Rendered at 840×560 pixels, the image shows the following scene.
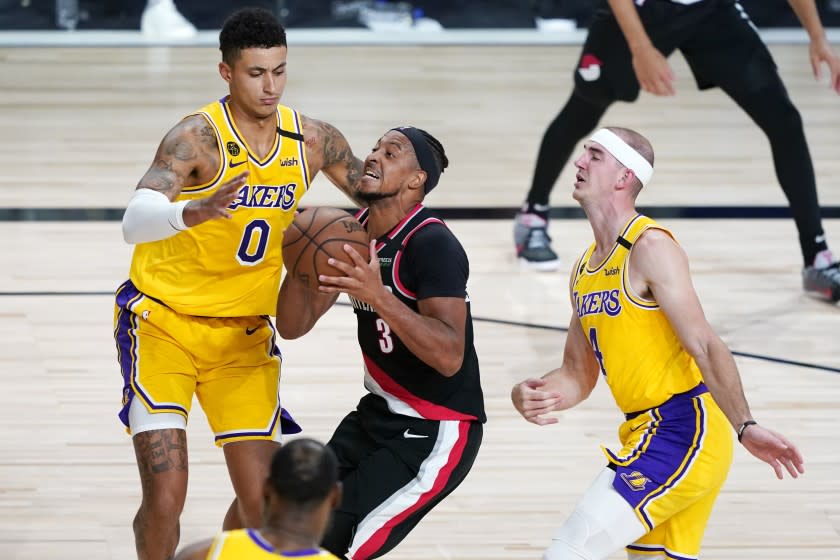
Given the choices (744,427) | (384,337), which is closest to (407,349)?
(384,337)

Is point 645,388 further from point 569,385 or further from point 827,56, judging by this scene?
point 827,56

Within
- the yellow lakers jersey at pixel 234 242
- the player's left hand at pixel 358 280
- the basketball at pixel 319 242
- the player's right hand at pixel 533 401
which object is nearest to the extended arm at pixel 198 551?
the player's left hand at pixel 358 280

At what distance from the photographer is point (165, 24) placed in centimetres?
1286

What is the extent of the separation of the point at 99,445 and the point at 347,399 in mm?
998

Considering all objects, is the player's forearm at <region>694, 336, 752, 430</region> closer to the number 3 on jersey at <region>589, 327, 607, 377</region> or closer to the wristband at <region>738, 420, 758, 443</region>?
the wristband at <region>738, 420, 758, 443</region>

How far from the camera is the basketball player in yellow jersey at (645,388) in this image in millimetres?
3271

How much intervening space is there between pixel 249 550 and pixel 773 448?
141cm

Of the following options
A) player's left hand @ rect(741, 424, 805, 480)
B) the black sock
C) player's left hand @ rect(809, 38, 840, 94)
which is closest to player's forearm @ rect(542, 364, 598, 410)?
player's left hand @ rect(741, 424, 805, 480)

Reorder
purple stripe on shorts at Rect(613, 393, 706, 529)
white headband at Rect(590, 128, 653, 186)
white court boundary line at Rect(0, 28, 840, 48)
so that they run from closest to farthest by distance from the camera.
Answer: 1. purple stripe on shorts at Rect(613, 393, 706, 529)
2. white headband at Rect(590, 128, 653, 186)
3. white court boundary line at Rect(0, 28, 840, 48)

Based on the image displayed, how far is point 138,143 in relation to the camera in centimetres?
918

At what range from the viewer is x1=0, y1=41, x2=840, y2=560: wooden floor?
4.36 m

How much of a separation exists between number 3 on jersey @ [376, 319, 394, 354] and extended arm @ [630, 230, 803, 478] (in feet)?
2.19

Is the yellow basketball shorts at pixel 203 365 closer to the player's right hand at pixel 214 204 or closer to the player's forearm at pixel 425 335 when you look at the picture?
the player's right hand at pixel 214 204

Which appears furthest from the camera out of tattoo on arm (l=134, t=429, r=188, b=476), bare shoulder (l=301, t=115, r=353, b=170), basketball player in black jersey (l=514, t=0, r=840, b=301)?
basketball player in black jersey (l=514, t=0, r=840, b=301)
